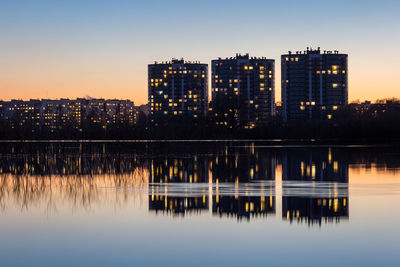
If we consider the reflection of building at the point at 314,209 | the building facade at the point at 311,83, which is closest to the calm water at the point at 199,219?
the reflection of building at the point at 314,209

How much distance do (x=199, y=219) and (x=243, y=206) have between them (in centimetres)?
265

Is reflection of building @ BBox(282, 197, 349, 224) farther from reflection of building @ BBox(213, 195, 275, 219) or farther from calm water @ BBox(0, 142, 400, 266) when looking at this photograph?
reflection of building @ BBox(213, 195, 275, 219)

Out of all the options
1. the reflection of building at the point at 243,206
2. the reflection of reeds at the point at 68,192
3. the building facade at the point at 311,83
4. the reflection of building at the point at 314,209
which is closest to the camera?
the reflection of building at the point at 314,209

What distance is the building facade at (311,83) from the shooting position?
19112cm

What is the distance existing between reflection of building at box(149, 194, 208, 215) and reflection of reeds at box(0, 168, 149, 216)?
1.72 feet

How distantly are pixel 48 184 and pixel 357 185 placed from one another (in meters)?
12.8

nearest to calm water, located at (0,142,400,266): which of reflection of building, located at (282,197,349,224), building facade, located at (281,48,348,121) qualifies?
reflection of building, located at (282,197,349,224)

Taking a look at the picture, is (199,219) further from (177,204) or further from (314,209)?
(314,209)

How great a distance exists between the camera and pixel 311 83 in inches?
7603

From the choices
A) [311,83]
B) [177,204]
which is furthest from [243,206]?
[311,83]

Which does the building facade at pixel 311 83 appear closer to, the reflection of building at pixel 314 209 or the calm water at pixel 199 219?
the calm water at pixel 199 219

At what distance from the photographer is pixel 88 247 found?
12.9m

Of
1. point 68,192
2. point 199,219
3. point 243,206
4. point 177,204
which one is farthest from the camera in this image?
point 68,192

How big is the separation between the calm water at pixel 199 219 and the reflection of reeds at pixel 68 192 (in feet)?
0.13
